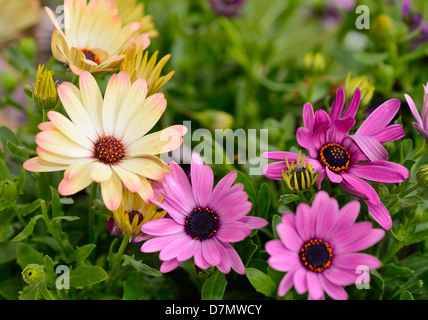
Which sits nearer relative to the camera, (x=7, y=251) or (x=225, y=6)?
(x=7, y=251)

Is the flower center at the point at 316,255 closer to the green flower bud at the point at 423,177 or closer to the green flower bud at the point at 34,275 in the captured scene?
the green flower bud at the point at 423,177

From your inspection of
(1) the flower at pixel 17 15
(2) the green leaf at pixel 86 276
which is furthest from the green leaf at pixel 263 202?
(1) the flower at pixel 17 15

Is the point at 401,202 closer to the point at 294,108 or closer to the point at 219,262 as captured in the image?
the point at 219,262

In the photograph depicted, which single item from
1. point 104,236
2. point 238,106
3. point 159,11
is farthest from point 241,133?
point 159,11

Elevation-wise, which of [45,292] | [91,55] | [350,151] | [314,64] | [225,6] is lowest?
[45,292]

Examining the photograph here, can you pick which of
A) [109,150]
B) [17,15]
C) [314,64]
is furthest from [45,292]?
[17,15]

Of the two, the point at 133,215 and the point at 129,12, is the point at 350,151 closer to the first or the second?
the point at 133,215

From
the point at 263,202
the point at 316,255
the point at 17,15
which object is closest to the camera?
the point at 316,255
